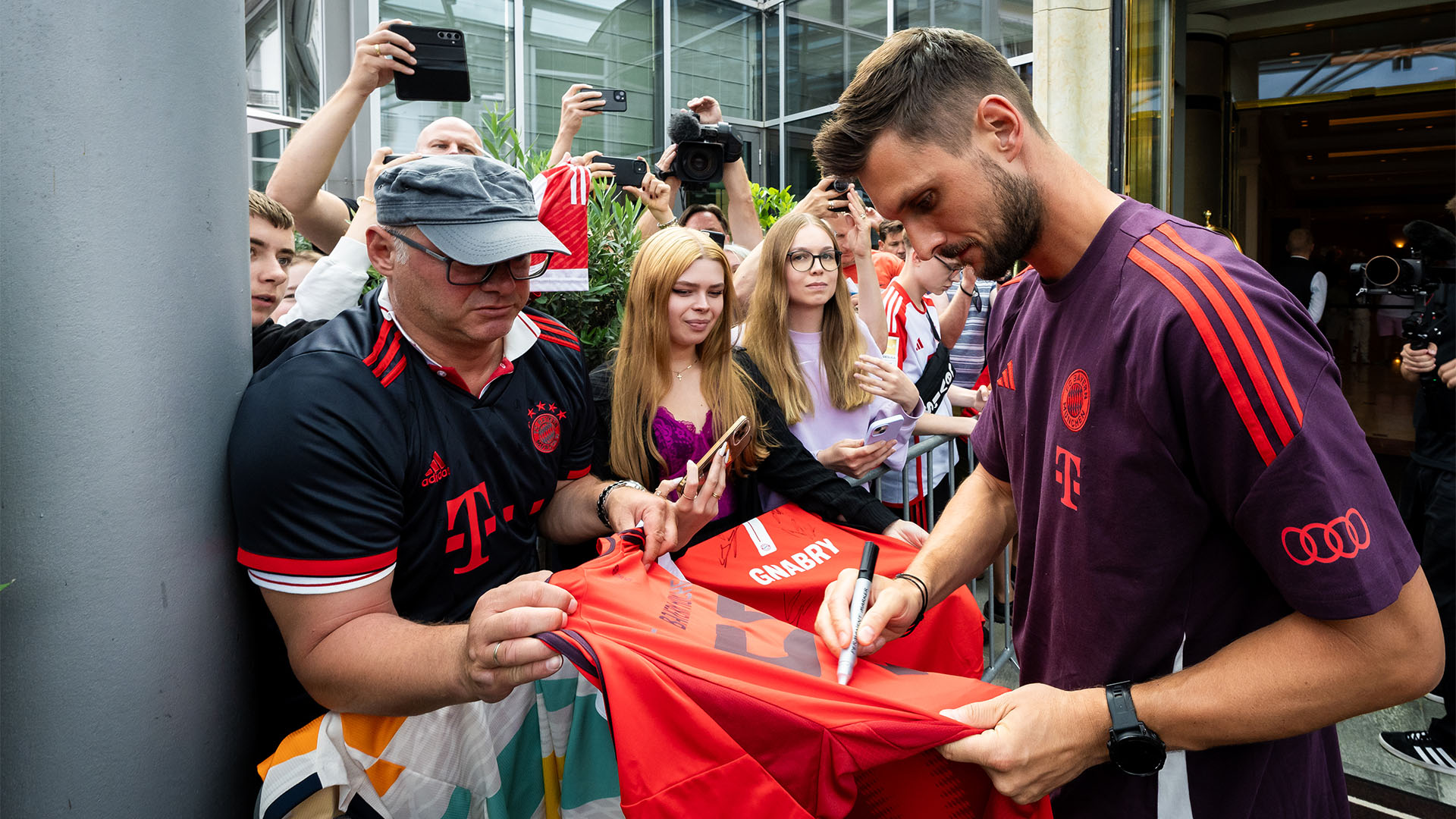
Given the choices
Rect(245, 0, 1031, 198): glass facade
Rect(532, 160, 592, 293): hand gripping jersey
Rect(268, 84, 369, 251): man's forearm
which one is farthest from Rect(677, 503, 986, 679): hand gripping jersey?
Rect(245, 0, 1031, 198): glass facade

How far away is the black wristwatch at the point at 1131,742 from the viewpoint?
1.53 metres

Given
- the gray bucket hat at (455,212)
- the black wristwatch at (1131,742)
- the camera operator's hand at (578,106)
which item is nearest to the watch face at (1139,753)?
the black wristwatch at (1131,742)

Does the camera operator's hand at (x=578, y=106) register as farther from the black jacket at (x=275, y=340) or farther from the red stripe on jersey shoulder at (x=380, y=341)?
the red stripe on jersey shoulder at (x=380, y=341)

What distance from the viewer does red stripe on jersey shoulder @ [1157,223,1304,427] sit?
4.48 ft

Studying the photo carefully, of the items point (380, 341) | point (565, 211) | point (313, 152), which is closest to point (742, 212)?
point (565, 211)

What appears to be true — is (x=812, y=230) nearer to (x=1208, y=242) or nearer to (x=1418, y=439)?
(x=1208, y=242)

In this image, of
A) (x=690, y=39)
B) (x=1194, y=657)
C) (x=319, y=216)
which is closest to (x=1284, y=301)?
(x=1194, y=657)

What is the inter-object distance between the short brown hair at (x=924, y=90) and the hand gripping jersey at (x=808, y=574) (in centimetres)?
148

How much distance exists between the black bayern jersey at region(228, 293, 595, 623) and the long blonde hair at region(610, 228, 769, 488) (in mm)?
792

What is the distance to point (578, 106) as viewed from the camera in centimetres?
451

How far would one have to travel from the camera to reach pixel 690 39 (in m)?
14.6

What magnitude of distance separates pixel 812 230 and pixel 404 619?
2874 millimetres

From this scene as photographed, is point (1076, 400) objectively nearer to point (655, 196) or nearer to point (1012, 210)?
point (1012, 210)

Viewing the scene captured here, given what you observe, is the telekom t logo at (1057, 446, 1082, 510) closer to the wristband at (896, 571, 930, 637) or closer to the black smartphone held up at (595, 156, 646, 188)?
the wristband at (896, 571, 930, 637)
